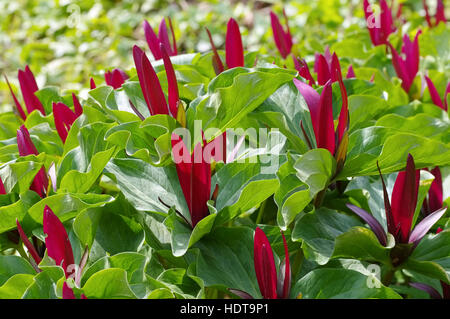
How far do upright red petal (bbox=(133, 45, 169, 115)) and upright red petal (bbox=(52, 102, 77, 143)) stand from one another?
0.24 metres

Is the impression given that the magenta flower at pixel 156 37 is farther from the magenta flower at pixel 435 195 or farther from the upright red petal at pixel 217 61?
the magenta flower at pixel 435 195

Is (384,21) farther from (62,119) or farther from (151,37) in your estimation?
(62,119)

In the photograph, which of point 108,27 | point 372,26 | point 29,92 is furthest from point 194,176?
point 108,27

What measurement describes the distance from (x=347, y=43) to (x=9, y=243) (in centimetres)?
100

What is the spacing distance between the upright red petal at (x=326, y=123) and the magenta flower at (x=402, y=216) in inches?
4.0

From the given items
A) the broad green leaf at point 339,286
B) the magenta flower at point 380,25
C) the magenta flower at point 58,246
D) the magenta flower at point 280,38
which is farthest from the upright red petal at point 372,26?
the magenta flower at point 58,246

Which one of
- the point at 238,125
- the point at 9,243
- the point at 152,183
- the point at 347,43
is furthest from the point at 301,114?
the point at 347,43

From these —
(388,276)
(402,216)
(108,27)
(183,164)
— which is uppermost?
(108,27)

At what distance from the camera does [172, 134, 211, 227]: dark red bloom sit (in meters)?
0.74

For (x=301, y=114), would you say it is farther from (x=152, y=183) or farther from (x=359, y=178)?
(x=152, y=183)

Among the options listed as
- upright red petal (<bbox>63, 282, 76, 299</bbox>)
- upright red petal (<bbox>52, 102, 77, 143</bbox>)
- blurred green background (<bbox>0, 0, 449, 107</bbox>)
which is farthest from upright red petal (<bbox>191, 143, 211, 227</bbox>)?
blurred green background (<bbox>0, 0, 449, 107</bbox>)

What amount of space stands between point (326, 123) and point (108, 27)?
2.95 m

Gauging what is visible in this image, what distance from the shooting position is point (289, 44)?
4.97 ft

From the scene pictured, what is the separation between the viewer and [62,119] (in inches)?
38.8
